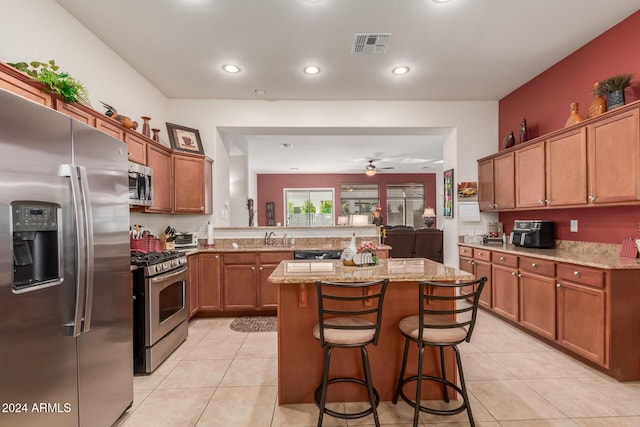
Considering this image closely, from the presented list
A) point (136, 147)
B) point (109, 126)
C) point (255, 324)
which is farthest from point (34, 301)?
point (255, 324)

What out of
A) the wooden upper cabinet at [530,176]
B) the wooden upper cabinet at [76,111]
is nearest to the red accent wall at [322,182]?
the wooden upper cabinet at [530,176]

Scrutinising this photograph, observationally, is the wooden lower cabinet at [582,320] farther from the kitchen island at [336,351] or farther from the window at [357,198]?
the window at [357,198]

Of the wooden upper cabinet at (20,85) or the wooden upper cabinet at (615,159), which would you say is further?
the wooden upper cabinet at (615,159)

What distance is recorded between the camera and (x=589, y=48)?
305cm

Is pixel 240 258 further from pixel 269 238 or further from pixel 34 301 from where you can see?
pixel 34 301

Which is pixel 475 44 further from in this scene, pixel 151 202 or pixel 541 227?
pixel 151 202

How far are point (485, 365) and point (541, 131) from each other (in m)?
2.86

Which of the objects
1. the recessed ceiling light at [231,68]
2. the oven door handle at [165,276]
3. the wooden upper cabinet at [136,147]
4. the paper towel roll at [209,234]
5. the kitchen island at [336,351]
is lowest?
the kitchen island at [336,351]

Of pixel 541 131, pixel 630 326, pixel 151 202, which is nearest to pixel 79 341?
pixel 151 202

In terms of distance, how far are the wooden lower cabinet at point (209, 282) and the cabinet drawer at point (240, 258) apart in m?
0.10

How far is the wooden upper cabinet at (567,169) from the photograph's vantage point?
283cm

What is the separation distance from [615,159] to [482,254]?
5.60 ft

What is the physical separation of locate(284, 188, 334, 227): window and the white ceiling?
268 inches

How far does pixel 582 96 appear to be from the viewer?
317cm
